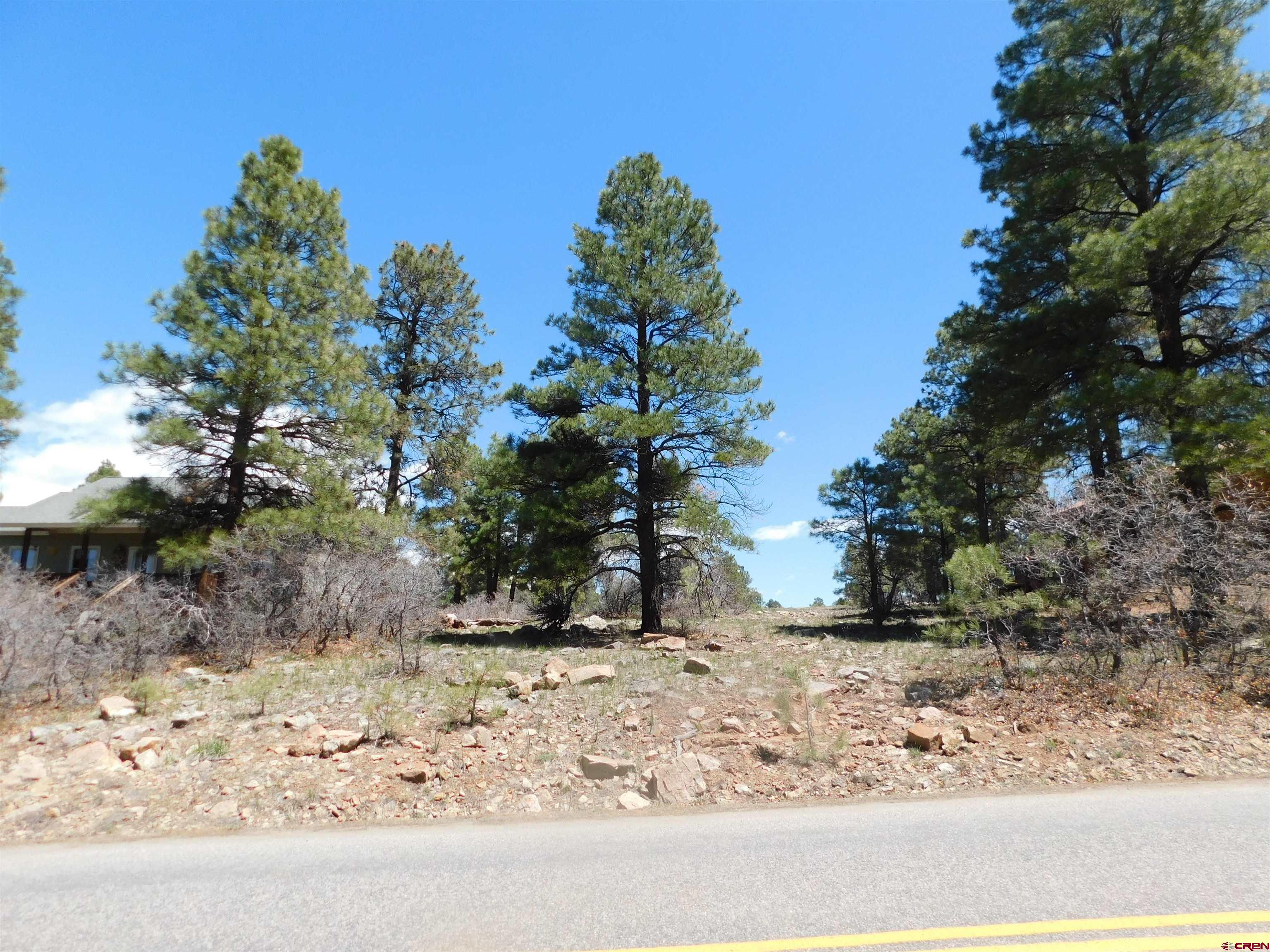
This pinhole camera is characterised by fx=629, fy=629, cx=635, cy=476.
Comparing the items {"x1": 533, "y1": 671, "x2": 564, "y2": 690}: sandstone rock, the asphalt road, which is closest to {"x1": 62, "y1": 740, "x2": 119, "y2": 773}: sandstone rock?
the asphalt road

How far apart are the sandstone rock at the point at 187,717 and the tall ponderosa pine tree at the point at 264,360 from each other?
6.27 metres

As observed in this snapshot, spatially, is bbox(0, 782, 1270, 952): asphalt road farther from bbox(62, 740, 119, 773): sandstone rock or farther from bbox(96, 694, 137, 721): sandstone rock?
bbox(96, 694, 137, 721): sandstone rock

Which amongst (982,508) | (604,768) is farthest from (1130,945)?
(982,508)

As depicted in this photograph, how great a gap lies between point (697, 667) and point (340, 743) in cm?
586

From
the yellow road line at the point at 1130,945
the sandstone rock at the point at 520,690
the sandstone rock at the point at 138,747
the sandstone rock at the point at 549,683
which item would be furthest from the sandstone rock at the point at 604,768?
the sandstone rock at the point at 138,747

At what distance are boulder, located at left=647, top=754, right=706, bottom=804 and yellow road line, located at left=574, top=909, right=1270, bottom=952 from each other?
3436mm

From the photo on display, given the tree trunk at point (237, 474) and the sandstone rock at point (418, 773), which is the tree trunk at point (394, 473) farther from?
the sandstone rock at point (418, 773)

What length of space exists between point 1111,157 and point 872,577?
1387cm

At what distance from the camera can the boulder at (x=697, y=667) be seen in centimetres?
1121

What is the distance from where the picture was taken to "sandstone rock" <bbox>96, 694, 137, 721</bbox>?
899 centimetres

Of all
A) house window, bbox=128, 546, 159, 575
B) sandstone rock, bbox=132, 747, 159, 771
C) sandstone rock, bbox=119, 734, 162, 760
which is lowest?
sandstone rock, bbox=132, 747, 159, 771

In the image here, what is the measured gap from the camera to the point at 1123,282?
12180 mm

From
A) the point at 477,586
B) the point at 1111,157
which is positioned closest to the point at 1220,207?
the point at 1111,157

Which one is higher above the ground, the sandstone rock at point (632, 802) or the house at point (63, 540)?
the house at point (63, 540)
